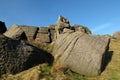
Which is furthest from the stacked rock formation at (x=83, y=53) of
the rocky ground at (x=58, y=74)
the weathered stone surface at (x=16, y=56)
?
the weathered stone surface at (x=16, y=56)

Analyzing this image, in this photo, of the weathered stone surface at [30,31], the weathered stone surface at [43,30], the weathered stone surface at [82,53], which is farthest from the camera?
the weathered stone surface at [43,30]

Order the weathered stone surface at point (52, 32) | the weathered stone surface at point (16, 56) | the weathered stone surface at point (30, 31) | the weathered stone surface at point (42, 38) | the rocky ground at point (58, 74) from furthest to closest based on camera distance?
the weathered stone surface at point (52, 32) → the weathered stone surface at point (30, 31) → the weathered stone surface at point (42, 38) → the weathered stone surface at point (16, 56) → the rocky ground at point (58, 74)

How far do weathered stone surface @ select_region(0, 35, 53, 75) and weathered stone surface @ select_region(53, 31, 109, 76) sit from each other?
12.0 ft

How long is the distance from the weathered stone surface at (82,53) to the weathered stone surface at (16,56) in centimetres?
366

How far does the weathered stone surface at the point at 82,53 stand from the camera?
30.2 m

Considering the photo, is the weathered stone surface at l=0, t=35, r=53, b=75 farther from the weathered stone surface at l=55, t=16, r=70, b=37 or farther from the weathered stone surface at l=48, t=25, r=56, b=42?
the weathered stone surface at l=55, t=16, r=70, b=37

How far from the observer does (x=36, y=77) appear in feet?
87.2

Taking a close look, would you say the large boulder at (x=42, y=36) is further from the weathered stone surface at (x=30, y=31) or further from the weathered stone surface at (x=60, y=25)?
the weathered stone surface at (x=60, y=25)

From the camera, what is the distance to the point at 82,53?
31219 mm

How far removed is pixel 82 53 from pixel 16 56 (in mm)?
8894

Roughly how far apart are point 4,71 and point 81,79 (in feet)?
31.5

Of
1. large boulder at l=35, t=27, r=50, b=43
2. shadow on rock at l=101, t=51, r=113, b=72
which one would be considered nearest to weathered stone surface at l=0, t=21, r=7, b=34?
large boulder at l=35, t=27, r=50, b=43

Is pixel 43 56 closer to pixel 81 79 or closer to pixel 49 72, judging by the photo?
pixel 49 72

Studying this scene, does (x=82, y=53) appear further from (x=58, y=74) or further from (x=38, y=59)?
(x=38, y=59)
